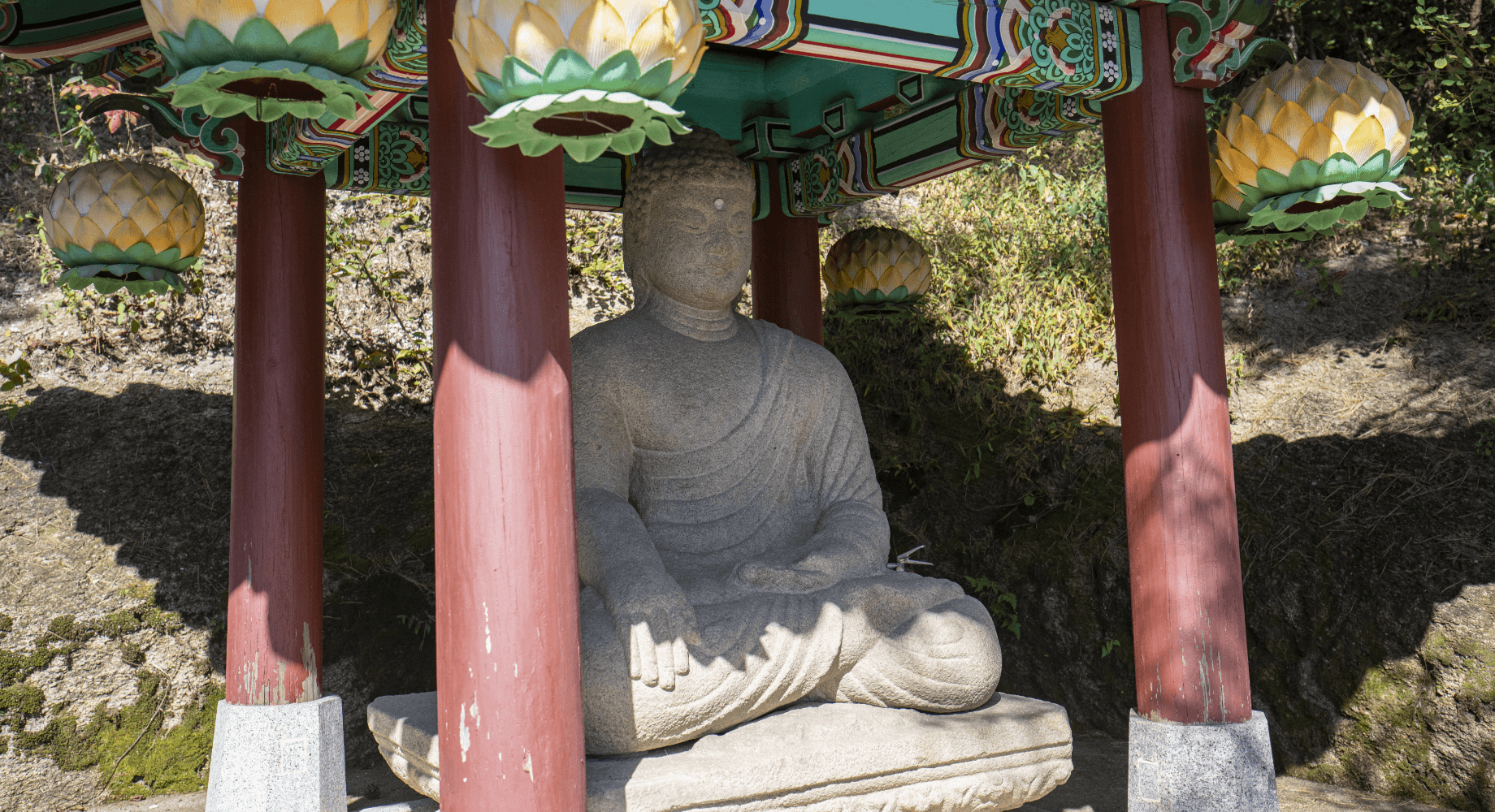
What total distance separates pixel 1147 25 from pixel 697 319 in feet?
6.10

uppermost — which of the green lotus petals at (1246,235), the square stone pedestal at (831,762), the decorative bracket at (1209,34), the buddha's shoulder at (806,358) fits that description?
the decorative bracket at (1209,34)

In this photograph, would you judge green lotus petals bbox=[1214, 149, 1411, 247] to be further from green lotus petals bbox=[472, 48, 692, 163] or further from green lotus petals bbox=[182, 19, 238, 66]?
green lotus petals bbox=[182, 19, 238, 66]

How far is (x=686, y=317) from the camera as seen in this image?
13.4ft

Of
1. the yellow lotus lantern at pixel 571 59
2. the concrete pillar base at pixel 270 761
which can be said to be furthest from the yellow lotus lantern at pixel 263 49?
the concrete pillar base at pixel 270 761

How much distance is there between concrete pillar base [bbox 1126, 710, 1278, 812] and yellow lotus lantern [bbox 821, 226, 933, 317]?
295 cm

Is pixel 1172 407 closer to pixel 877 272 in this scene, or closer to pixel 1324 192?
pixel 1324 192

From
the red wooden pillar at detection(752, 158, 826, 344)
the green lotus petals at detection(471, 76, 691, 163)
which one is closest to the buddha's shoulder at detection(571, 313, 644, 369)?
the green lotus petals at detection(471, 76, 691, 163)

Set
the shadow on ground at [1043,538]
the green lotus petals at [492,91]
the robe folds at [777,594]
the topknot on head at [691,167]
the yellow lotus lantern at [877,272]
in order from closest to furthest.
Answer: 1. the green lotus petals at [492,91]
2. the robe folds at [777,594]
3. the topknot on head at [691,167]
4. the shadow on ground at [1043,538]
5. the yellow lotus lantern at [877,272]

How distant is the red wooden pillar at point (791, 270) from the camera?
19.0 ft

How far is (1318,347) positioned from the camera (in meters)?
8.06

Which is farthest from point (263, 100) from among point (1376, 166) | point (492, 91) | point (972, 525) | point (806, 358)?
point (972, 525)

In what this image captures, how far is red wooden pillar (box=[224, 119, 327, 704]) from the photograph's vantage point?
4301mm

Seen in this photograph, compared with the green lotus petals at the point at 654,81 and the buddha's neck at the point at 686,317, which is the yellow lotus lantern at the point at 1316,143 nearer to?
the buddha's neck at the point at 686,317

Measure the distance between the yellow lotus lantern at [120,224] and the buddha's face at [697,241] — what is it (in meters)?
1.82
